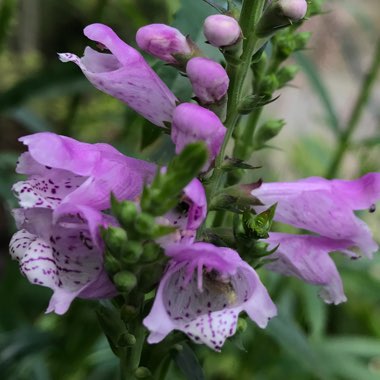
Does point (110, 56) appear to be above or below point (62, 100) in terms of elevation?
above

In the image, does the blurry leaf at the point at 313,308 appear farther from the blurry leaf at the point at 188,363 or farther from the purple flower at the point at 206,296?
the purple flower at the point at 206,296

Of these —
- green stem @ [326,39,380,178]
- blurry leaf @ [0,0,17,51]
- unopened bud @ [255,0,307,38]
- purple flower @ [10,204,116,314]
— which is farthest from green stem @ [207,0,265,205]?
green stem @ [326,39,380,178]

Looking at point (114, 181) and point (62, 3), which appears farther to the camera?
point (62, 3)

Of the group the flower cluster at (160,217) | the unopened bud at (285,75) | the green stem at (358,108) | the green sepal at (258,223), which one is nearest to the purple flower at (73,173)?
the flower cluster at (160,217)

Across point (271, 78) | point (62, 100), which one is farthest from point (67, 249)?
point (62, 100)

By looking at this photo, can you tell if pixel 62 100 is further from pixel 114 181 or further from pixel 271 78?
pixel 114 181

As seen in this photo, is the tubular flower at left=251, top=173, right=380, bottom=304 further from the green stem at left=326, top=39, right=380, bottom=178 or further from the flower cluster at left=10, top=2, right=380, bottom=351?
the green stem at left=326, top=39, right=380, bottom=178

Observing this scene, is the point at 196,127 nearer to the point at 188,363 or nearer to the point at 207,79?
the point at 207,79
